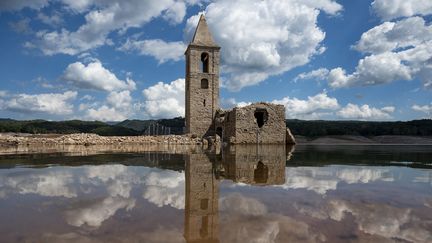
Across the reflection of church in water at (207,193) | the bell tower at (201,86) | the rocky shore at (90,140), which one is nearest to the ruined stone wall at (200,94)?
the bell tower at (201,86)

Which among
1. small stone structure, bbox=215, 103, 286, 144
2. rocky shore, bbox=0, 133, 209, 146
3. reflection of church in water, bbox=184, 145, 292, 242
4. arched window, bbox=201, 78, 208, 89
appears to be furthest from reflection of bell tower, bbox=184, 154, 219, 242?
arched window, bbox=201, 78, 208, 89

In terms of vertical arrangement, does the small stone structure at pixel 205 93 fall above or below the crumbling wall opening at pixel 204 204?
above

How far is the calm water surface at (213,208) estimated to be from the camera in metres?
3.94

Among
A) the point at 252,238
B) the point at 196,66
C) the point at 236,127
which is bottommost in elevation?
the point at 252,238

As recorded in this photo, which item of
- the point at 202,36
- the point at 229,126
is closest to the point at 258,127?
the point at 229,126

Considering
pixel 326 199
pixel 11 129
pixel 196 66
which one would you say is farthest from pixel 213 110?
pixel 11 129

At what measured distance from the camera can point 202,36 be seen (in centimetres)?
3300

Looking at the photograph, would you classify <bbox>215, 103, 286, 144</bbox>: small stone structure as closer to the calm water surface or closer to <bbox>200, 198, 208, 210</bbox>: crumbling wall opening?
the calm water surface

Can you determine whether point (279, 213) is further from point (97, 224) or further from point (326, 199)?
point (97, 224)

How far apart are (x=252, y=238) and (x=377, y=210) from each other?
7.82 feet

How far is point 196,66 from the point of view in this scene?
31.9 meters

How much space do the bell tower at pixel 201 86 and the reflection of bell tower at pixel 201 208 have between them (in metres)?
23.1

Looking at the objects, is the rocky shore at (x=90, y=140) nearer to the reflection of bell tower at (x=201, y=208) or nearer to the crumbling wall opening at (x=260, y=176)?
the crumbling wall opening at (x=260, y=176)

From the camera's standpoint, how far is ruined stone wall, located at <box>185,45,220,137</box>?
31.5 m
